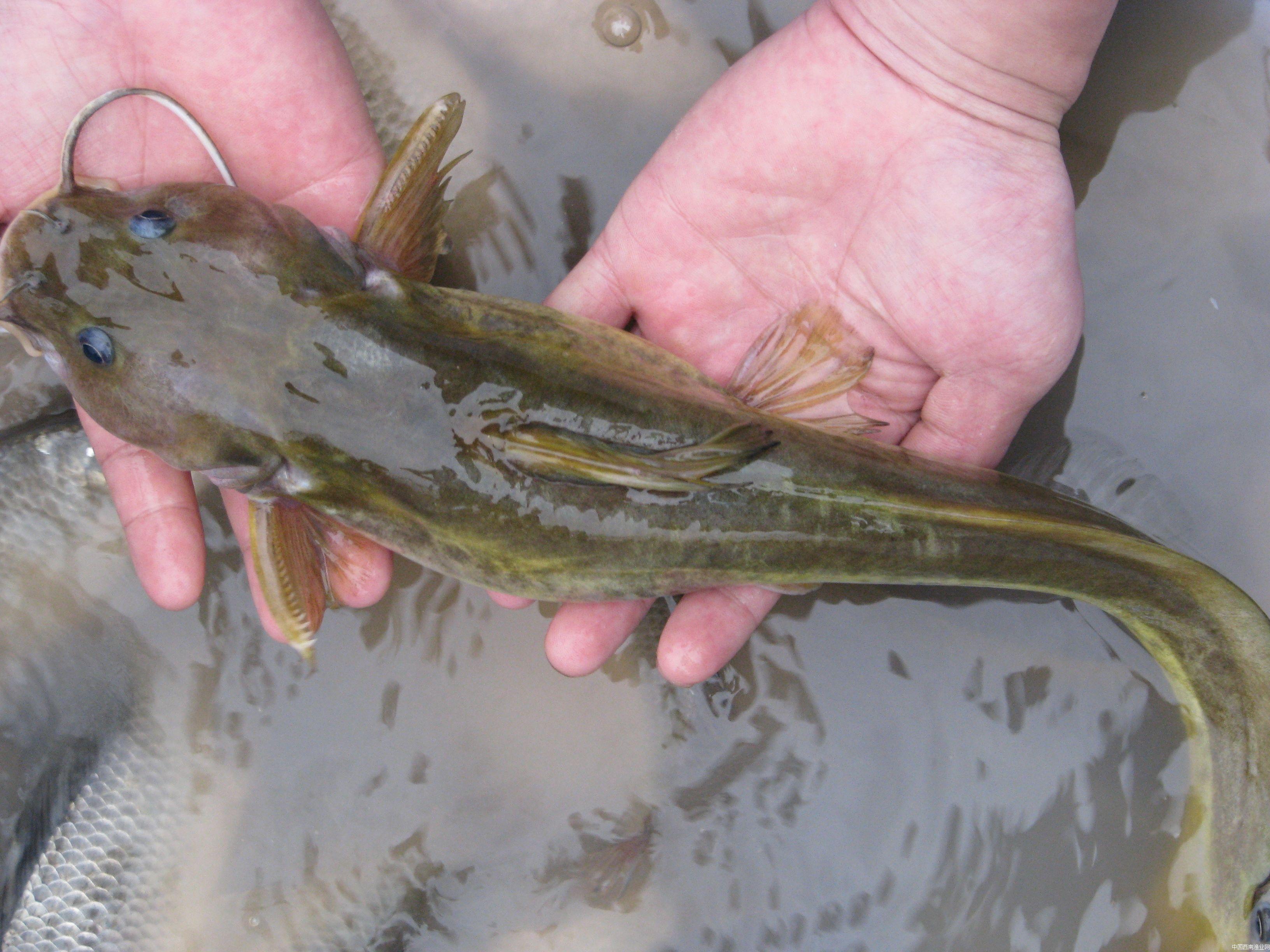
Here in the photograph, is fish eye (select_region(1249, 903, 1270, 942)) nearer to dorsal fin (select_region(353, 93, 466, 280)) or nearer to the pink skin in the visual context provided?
the pink skin

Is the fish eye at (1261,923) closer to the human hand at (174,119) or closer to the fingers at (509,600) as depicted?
the fingers at (509,600)

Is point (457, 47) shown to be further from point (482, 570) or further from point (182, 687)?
point (182, 687)

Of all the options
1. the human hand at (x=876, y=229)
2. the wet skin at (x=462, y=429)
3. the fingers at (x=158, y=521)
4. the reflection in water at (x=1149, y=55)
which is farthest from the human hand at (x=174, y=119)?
the reflection in water at (x=1149, y=55)

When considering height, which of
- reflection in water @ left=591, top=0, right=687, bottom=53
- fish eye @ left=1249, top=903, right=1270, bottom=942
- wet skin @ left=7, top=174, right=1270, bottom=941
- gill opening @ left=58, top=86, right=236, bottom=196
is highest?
reflection in water @ left=591, top=0, right=687, bottom=53

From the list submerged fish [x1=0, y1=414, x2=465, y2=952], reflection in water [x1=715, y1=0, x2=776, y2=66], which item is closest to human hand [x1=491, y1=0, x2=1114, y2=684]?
reflection in water [x1=715, y1=0, x2=776, y2=66]

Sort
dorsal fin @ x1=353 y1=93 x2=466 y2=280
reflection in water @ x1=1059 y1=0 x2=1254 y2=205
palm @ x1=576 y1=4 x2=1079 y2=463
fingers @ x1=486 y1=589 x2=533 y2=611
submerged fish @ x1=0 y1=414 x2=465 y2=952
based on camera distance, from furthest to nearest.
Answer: submerged fish @ x1=0 y1=414 x2=465 y2=952
reflection in water @ x1=1059 y1=0 x2=1254 y2=205
fingers @ x1=486 y1=589 x2=533 y2=611
palm @ x1=576 y1=4 x2=1079 y2=463
dorsal fin @ x1=353 y1=93 x2=466 y2=280

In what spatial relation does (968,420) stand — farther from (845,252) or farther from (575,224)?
(575,224)
